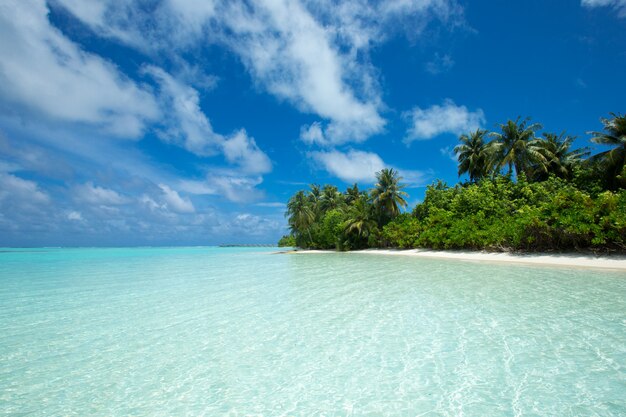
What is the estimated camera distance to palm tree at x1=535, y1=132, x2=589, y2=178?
26.5 m

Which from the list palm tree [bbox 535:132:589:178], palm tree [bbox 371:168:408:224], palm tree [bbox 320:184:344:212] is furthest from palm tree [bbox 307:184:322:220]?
palm tree [bbox 535:132:589:178]

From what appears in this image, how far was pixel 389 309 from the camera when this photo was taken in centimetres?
699

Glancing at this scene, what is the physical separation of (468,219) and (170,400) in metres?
25.0

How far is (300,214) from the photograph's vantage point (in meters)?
45.3

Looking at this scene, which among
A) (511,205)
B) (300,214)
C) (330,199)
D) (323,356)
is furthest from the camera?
(330,199)

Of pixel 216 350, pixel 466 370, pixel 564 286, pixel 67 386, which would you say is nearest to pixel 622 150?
pixel 564 286

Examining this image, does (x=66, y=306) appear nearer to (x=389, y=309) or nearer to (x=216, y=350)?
(x=216, y=350)

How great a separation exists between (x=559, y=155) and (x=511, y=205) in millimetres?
10332

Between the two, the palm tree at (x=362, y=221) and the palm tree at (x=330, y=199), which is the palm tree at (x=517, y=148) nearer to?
the palm tree at (x=362, y=221)

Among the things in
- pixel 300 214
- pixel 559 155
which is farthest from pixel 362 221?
pixel 559 155

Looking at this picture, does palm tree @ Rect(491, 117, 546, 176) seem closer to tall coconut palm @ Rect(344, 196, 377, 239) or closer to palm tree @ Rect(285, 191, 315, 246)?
tall coconut palm @ Rect(344, 196, 377, 239)

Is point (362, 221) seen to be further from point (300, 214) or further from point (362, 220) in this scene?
point (300, 214)

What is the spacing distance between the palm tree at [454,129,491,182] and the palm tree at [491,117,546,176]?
139 inches

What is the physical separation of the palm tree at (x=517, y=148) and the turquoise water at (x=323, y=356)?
20945mm
